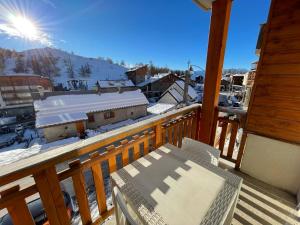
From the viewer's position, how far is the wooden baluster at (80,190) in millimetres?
1006

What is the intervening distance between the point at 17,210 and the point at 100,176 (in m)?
0.54

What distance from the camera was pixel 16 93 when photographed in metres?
17.8

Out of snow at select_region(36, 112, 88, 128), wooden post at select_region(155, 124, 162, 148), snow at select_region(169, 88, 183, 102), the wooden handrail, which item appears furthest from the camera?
snow at select_region(169, 88, 183, 102)

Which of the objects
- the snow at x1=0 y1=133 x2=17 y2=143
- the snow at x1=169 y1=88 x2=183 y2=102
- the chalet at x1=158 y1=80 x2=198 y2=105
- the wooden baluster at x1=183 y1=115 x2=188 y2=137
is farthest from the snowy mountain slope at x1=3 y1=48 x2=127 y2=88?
the wooden baluster at x1=183 y1=115 x2=188 y2=137

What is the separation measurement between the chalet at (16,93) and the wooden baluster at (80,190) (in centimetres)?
1963

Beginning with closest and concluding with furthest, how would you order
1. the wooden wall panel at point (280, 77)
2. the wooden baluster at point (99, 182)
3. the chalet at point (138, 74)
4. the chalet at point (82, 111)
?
the wooden baluster at point (99, 182), the wooden wall panel at point (280, 77), the chalet at point (82, 111), the chalet at point (138, 74)

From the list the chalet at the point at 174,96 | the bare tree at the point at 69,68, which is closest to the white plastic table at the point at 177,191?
the chalet at the point at 174,96

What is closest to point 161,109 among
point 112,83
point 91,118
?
point 91,118

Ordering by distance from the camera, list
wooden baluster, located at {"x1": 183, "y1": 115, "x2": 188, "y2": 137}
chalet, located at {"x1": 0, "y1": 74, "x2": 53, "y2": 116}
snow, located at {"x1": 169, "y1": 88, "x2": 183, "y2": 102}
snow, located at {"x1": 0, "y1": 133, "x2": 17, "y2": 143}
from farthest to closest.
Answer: chalet, located at {"x1": 0, "y1": 74, "x2": 53, "y2": 116} < snow, located at {"x1": 169, "y1": 88, "x2": 183, "y2": 102} < snow, located at {"x1": 0, "y1": 133, "x2": 17, "y2": 143} < wooden baluster, located at {"x1": 183, "y1": 115, "x2": 188, "y2": 137}

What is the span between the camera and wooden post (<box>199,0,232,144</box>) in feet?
5.66

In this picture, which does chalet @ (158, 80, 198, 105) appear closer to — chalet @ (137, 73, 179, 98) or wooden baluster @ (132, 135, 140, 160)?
chalet @ (137, 73, 179, 98)

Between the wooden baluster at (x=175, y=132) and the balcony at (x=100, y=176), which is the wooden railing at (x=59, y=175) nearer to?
the balcony at (x=100, y=176)

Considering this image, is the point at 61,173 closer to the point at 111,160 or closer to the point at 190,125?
the point at 111,160

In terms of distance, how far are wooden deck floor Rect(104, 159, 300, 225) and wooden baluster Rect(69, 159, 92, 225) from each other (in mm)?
348
